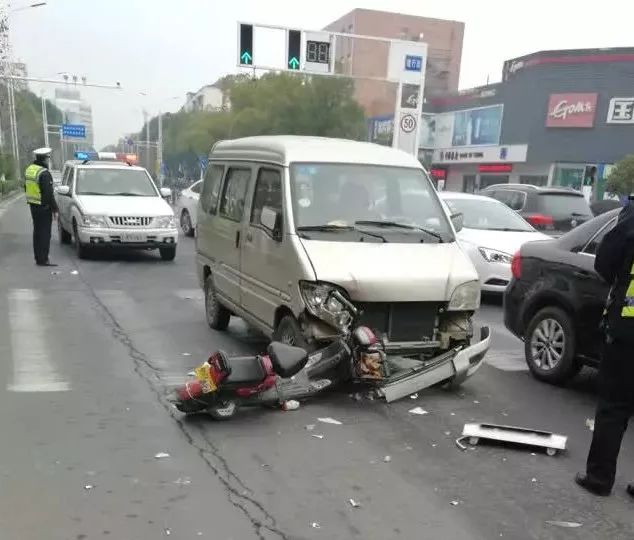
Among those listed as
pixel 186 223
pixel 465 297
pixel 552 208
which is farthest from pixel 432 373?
pixel 186 223

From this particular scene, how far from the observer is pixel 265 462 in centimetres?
418

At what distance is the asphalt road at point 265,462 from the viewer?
346 cm

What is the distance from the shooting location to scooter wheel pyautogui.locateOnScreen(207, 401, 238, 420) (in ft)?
15.7

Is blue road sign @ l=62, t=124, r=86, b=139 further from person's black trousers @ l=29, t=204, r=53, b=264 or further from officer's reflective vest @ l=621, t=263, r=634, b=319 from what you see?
officer's reflective vest @ l=621, t=263, r=634, b=319

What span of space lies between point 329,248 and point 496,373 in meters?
2.24

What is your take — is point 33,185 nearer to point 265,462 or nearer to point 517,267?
point 517,267

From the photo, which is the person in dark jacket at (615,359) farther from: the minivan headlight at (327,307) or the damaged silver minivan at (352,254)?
the minivan headlight at (327,307)

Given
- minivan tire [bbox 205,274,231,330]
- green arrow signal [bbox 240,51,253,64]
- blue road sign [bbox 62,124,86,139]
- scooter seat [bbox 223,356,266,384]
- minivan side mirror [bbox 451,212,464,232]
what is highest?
green arrow signal [bbox 240,51,253,64]

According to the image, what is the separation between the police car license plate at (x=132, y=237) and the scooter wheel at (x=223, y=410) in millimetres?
8181

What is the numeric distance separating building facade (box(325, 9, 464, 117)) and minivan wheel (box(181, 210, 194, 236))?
52.5 m

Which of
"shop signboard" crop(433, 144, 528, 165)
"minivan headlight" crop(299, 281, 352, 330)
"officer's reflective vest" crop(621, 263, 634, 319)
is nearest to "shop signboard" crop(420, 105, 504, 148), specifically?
"shop signboard" crop(433, 144, 528, 165)

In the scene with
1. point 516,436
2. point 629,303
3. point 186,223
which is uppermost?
point 629,303

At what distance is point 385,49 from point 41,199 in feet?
230

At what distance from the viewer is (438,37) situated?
266 ft
